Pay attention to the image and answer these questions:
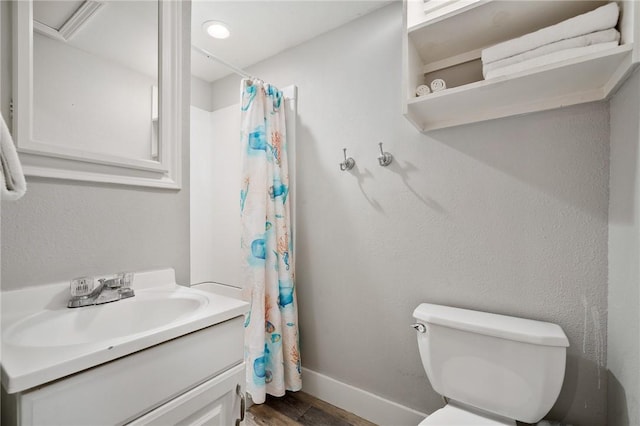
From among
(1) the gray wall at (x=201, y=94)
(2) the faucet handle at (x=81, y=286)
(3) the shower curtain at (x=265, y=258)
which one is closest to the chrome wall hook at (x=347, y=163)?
(3) the shower curtain at (x=265, y=258)

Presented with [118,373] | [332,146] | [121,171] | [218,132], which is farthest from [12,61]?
[218,132]

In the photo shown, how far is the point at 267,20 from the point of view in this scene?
1.62 meters

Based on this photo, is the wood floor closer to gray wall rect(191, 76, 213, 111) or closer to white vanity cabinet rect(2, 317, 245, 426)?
white vanity cabinet rect(2, 317, 245, 426)

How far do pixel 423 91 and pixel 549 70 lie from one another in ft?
1.41

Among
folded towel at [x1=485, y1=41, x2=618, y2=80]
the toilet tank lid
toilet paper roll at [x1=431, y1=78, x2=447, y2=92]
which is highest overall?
toilet paper roll at [x1=431, y1=78, x2=447, y2=92]

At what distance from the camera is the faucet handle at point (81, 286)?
910mm

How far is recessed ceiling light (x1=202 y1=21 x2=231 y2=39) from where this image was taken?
5.43 ft

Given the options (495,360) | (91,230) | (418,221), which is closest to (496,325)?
(495,360)

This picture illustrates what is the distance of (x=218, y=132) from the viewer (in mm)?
2311

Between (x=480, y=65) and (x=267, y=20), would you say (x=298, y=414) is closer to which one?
(x=480, y=65)

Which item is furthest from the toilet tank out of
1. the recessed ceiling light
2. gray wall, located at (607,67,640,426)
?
the recessed ceiling light

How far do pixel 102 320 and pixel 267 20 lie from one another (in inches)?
66.4

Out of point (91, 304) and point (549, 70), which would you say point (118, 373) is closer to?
point (91, 304)

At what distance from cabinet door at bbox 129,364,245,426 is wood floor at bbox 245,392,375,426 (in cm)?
76
